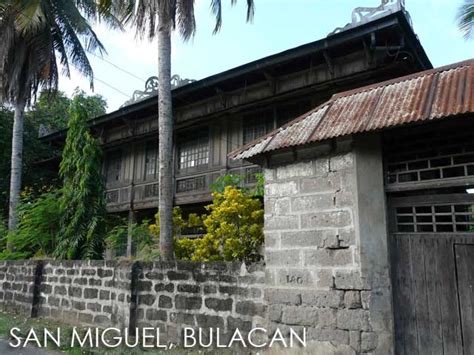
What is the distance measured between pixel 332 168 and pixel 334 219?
63 cm

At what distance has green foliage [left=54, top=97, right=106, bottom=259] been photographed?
8.96m

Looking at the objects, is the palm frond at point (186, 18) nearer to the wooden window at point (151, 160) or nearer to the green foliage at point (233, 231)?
the green foliage at point (233, 231)

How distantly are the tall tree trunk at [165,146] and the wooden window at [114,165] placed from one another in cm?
828

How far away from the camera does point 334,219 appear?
15.9 ft

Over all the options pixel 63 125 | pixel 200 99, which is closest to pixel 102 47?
pixel 200 99

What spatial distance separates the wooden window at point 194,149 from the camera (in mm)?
12966

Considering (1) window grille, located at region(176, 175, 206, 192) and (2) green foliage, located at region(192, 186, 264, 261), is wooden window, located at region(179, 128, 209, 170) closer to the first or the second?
(1) window grille, located at region(176, 175, 206, 192)

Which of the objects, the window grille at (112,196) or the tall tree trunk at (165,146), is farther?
the window grille at (112,196)

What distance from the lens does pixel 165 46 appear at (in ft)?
27.8

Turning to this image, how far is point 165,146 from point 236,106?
365 centimetres

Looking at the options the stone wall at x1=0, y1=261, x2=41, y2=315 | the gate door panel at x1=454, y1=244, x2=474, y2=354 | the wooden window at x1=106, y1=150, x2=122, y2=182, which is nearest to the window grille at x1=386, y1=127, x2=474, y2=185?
the gate door panel at x1=454, y1=244, x2=474, y2=354

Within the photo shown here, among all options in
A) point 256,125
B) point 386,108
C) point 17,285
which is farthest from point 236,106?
point 17,285

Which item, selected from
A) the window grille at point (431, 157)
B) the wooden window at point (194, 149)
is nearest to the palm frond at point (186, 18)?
the wooden window at point (194, 149)

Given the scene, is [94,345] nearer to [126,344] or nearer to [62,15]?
[126,344]
